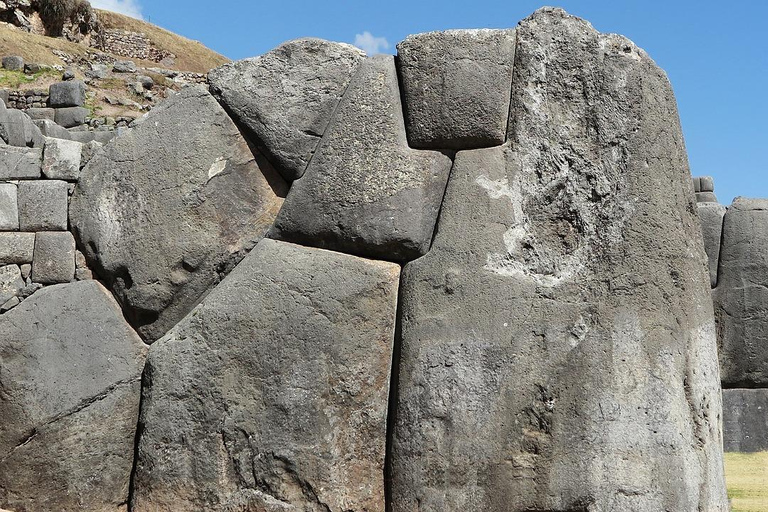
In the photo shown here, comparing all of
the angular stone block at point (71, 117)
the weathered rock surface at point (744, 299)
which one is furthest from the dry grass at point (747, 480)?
the angular stone block at point (71, 117)

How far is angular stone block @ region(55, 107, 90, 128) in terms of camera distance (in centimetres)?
1936

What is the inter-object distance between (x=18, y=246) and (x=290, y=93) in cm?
152

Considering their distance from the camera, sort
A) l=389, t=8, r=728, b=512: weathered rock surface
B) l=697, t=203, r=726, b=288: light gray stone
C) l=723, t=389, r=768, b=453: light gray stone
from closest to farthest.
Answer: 1. l=389, t=8, r=728, b=512: weathered rock surface
2. l=723, t=389, r=768, b=453: light gray stone
3. l=697, t=203, r=726, b=288: light gray stone

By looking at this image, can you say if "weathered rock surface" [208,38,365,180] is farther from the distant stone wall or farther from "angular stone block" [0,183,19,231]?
the distant stone wall

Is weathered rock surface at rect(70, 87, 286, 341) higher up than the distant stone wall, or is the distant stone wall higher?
the distant stone wall

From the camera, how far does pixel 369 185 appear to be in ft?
13.6

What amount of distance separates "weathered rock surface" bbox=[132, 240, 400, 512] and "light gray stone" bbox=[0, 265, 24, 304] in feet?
2.95

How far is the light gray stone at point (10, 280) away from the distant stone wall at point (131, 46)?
33.9 m

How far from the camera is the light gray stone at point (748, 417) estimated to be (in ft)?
28.3

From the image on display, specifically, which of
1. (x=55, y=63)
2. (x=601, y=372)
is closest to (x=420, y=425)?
(x=601, y=372)

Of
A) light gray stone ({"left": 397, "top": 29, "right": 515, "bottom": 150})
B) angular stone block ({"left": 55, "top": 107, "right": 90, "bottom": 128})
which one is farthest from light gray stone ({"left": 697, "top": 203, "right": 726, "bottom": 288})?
angular stone block ({"left": 55, "top": 107, "right": 90, "bottom": 128})

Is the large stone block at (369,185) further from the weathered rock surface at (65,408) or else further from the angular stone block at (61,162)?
the angular stone block at (61,162)

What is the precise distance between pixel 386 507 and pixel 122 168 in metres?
2.00

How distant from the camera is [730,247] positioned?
8.72 metres
